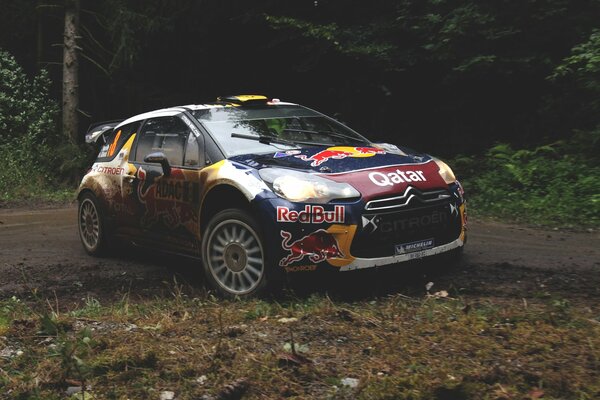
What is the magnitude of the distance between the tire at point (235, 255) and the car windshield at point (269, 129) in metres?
0.78

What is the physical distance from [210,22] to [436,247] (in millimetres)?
13392

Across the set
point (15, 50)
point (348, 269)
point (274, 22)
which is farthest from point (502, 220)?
point (15, 50)

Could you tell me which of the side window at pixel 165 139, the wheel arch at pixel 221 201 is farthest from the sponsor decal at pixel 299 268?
the side window at pixel 165 139

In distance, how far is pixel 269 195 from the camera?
6191 mm

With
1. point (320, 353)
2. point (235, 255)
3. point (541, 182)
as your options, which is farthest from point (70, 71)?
point (320, 353)

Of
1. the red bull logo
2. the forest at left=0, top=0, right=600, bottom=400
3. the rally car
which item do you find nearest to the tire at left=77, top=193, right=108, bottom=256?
the forest at left=0, top=0, right=600, bottom=400

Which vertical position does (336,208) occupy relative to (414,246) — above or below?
above

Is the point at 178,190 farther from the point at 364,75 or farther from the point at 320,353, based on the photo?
the point at 364,75

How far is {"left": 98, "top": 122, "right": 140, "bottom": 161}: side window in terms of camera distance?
854cm

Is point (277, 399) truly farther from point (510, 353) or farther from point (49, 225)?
point (49, 225)

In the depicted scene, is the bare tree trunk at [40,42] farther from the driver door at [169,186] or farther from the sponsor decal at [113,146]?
the driver door at [169,186]

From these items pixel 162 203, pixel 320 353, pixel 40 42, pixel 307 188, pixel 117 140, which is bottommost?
pixel 320 353

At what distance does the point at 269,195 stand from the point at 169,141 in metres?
1.98

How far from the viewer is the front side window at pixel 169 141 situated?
7297 mm
